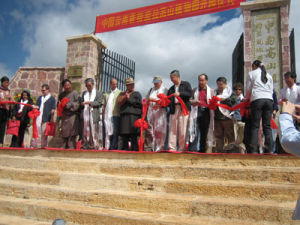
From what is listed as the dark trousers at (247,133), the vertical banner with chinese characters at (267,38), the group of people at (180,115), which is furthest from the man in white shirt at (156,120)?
the vertical banner with chinese characters at (267,38)

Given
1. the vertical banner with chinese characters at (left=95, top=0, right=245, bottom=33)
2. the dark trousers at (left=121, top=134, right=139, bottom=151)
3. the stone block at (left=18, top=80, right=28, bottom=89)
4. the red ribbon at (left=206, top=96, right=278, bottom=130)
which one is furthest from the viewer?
the stone block at (left=18, top=80, right=28, bottom=89)

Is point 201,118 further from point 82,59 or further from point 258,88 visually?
point 82,59

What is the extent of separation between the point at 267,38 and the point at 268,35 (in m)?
0.09

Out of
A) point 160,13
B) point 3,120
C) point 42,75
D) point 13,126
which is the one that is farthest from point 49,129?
point 160,13

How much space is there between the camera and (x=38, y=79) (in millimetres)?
9117

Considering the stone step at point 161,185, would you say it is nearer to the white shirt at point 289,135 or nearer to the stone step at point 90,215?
the stone step at point 90,215

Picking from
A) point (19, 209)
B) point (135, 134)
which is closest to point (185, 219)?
point (19, 209)

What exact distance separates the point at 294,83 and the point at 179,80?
205cm

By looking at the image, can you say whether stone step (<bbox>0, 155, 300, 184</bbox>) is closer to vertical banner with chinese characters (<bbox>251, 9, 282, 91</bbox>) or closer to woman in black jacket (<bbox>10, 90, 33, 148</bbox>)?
woman in black jacket (<bbox>10, 90, 33, 148</bbox>)

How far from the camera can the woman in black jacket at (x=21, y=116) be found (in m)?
6.47

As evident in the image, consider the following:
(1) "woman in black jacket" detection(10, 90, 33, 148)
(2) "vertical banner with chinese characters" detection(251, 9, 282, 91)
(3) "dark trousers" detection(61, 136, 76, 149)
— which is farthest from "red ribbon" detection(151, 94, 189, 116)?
(2) "vertical banner with chinese characters" detection(251, 9, 282, 91)

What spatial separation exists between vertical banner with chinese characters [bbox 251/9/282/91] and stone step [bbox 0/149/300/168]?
4345 mm

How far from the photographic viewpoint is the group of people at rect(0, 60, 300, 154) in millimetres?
4504

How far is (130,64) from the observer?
1027 centimetres
